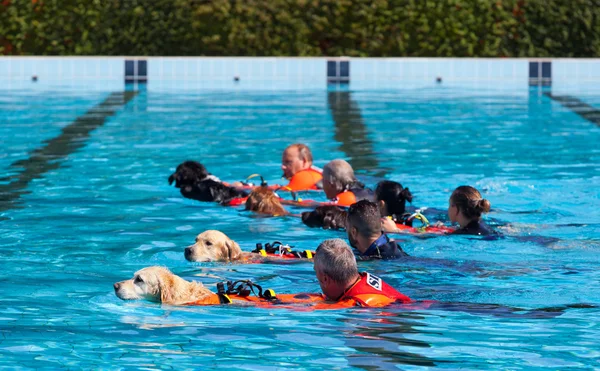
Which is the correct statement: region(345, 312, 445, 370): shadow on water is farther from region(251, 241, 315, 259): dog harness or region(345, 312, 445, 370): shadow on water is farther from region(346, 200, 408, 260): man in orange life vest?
region(251, 241, 315, 259): dog harness

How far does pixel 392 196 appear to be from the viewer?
25.9 ft

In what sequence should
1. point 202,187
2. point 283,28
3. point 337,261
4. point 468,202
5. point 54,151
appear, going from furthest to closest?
point 283,28, point 54,151, point 202,187, point 468,202, point 337,261

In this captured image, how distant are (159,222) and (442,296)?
9.93ft

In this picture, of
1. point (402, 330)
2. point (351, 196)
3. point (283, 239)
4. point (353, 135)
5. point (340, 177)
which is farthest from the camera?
point (353, 135)

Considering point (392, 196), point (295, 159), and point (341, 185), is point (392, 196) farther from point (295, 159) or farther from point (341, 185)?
point (295, 159)

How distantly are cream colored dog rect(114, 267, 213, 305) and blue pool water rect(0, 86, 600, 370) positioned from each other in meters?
0.07

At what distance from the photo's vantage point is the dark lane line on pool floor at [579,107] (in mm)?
15302

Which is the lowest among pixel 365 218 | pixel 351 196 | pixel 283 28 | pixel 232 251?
pixel 232 251

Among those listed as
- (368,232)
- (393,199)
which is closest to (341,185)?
(393,199)

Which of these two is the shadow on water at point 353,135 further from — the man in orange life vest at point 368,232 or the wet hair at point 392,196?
the man in orange life vest at point 368,232

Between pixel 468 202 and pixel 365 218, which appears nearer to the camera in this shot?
pixel 365 218

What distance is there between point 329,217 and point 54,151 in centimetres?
511

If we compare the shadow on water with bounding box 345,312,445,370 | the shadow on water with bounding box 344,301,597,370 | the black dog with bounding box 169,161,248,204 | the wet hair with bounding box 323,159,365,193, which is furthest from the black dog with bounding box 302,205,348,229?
the shadow on water with bounding box 345,312,445,370

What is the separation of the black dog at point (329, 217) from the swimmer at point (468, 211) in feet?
2.75
